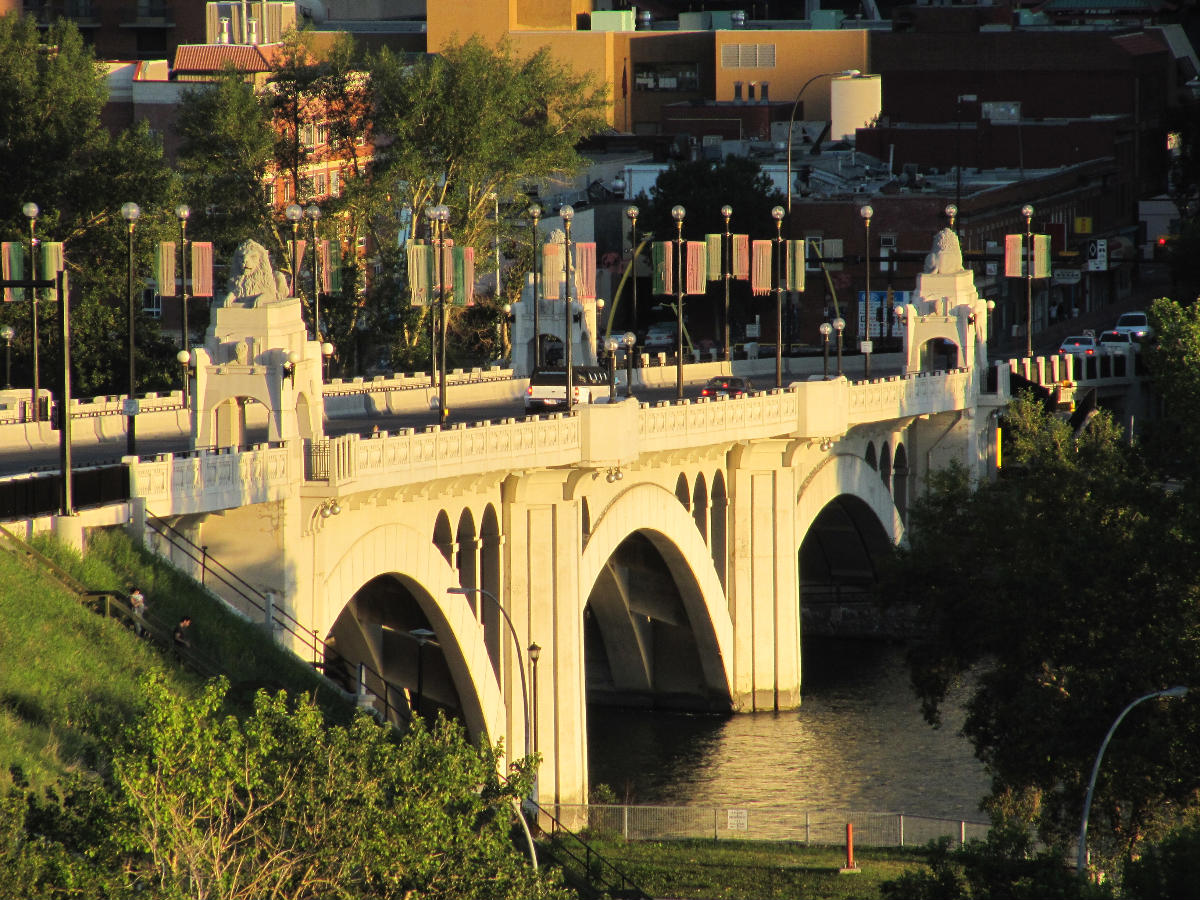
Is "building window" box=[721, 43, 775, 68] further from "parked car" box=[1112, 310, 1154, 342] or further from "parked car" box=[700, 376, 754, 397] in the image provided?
"parked car" box=[700, 376, 754, 397]

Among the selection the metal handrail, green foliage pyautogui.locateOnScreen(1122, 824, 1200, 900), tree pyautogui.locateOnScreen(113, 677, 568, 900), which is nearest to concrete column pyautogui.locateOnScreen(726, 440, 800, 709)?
the metal handrail

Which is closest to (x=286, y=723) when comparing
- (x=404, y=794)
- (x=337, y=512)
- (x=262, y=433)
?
(x=404, y=794)

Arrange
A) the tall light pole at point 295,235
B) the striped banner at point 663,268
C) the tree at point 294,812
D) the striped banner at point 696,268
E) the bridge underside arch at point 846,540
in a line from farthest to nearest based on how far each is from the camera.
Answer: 1. the bridge underside arch at point 846,540
2. the striped banner at point 663,268
3. the striped banner at point 696,268
4. the tall light pole at point 295,235
5. the tree at point 294,812

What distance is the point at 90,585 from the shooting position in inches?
1667

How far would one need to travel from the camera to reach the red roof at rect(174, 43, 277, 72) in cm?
11800

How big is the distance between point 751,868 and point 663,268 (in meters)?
33.3

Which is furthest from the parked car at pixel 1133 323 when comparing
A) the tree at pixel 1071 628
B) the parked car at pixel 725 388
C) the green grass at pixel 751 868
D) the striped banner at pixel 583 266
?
the green grass at pixel 751 868

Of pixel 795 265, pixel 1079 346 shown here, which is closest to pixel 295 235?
pixel 795 265

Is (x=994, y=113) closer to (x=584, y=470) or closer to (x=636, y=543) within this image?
(x=636, y=543)

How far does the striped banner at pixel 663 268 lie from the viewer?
82.3 m

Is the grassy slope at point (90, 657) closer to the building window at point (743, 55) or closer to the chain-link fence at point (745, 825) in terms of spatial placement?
the chain-link fence at point (745, 825)

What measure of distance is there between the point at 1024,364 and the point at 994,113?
5214cm

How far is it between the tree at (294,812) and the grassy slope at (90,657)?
7.73 feet

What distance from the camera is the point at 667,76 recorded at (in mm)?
169000
